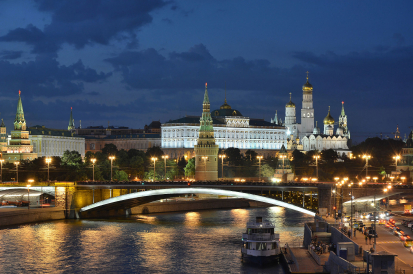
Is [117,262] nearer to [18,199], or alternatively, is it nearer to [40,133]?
[18,199]

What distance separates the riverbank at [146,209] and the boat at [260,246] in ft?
98.4

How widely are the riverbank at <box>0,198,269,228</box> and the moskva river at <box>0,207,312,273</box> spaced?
2205 mm

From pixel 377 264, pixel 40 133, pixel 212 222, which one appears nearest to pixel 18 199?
pixel 212 222

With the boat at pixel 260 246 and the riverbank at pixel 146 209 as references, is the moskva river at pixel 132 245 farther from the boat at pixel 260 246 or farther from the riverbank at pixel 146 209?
the riverbank at pixel 146 209

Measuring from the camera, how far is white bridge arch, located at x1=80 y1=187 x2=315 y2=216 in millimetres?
74938

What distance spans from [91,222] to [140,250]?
20.8m

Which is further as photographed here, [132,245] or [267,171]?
[267,171]

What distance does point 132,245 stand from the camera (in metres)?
62.3

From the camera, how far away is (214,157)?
136125 mm

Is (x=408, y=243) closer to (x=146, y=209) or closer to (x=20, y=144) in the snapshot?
(x=146, y=209)

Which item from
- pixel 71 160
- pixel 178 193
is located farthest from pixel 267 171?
pixel 178 193

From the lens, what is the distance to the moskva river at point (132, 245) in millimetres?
52406

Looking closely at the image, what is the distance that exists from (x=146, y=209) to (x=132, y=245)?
A: 3203 cm

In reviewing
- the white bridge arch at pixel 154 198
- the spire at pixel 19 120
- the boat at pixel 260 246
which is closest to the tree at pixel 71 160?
the spire at pixel 19 120
